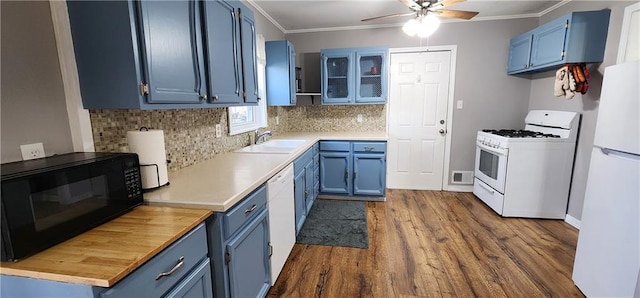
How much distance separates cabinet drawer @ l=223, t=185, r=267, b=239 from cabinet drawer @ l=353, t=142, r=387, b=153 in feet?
6.48

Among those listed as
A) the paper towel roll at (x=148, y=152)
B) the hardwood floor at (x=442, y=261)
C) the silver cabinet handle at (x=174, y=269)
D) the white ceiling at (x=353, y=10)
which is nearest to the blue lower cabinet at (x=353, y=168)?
the hardwood floor at (x=442, y=261)

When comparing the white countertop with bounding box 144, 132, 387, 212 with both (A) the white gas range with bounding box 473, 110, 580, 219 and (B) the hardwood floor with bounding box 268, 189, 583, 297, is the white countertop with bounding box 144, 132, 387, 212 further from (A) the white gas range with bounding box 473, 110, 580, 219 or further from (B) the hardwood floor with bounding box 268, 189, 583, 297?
(A) the white gas range with bounding box 473, 110, 580, 219

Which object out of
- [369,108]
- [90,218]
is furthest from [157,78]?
[369,108]

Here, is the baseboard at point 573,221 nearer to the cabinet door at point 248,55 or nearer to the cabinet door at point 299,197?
the cabinet door at point 299,197

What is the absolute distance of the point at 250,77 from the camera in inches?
85.4

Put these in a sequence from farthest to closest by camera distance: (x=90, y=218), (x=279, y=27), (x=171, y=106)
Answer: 1. (x=279, y=27)
2. (x=171, y=106)
3. (x=90, y=218)

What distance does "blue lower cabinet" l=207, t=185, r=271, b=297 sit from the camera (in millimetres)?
1241

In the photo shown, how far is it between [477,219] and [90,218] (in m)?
3.32

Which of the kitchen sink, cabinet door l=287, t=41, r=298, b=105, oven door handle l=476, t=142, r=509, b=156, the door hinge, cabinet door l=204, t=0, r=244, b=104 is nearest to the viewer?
the door hinge

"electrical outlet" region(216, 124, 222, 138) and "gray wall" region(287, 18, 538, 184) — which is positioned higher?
"gray wall" region(287, 18, 538, 184)

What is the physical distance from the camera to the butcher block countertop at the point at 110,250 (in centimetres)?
75

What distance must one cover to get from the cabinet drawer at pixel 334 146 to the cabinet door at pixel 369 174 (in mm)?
153

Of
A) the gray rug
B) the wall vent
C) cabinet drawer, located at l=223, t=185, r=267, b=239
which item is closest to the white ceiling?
the wall vent

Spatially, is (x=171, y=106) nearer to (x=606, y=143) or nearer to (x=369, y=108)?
(x=606, y=143)
